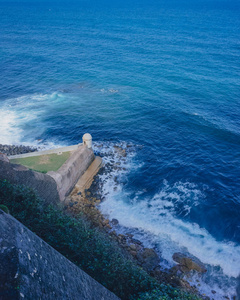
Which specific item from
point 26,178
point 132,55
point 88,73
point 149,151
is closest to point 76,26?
point 132,55

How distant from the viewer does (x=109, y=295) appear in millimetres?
11758

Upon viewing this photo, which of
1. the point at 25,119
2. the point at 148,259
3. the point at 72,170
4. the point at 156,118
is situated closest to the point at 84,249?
the point at 148,259

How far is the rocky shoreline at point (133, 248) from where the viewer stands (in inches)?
667

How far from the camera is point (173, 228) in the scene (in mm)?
20938

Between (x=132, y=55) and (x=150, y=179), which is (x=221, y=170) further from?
(x=132, y=55)

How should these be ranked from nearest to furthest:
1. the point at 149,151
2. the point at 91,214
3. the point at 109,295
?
the point at 109,295
the point at 91,214
the point at 149,151

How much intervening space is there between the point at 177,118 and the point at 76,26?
87.1 m

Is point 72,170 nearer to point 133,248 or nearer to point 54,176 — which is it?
point 54,176

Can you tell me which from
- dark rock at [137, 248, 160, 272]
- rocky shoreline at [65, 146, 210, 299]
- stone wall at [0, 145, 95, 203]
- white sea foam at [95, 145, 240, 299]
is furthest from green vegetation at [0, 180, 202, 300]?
white sea foam at [95, 145, 240, 299]

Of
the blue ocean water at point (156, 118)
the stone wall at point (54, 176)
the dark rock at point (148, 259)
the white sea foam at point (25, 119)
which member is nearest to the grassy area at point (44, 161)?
the stone wall at point (54, 176)

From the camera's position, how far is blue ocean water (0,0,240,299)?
21.2m

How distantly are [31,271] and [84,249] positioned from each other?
22.0 feet

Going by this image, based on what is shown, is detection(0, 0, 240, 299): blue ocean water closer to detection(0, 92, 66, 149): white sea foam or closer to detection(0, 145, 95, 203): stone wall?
detection(0, 92, 66, 149): white sea foam

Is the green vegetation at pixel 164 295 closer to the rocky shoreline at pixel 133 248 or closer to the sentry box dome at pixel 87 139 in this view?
the rocky shoreline at pixel 133 248
